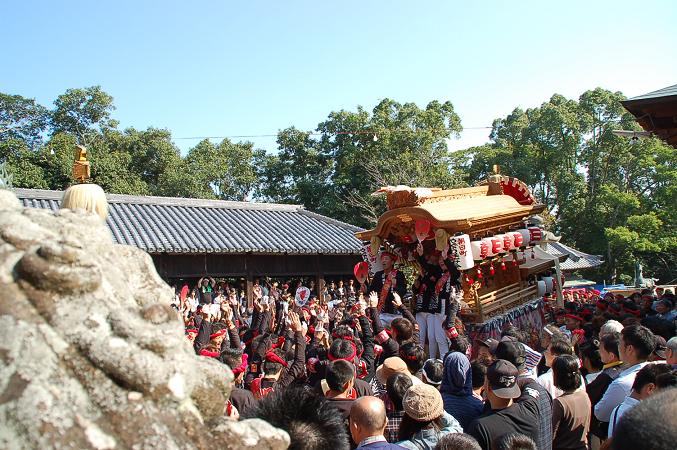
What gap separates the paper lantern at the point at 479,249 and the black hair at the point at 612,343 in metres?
5.02

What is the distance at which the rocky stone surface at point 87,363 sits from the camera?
120cm

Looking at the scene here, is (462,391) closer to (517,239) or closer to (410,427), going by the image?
(410,427)

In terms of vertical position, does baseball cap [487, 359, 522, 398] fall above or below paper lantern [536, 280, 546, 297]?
above

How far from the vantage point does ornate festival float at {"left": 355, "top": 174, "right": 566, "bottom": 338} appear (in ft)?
31.6

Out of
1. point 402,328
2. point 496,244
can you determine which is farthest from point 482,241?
point 402,328

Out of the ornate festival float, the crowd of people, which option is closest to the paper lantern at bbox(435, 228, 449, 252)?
the ornate festival float

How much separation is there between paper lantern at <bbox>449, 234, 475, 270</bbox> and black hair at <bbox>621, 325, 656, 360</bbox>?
502 cm

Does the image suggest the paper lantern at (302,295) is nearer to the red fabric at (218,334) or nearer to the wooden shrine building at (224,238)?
the wooden shrine building at (224,238)

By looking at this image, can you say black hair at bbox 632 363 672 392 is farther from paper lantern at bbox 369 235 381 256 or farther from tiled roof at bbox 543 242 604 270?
tiled roof at bbox 543 242 604 270

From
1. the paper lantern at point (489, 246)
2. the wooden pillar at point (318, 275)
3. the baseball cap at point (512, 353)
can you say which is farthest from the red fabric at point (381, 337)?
the wooden pillar at point (318, 275)

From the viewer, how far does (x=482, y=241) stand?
1018 cm

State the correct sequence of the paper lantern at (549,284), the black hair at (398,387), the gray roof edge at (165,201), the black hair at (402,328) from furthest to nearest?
the gray roof edge at (165,201) → the paper lantern at (549,284) → the black hair at (402,328) → the black hair at (398,387)

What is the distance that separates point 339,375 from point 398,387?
16.4 inches

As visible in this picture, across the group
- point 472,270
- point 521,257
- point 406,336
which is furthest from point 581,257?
point 406,336
